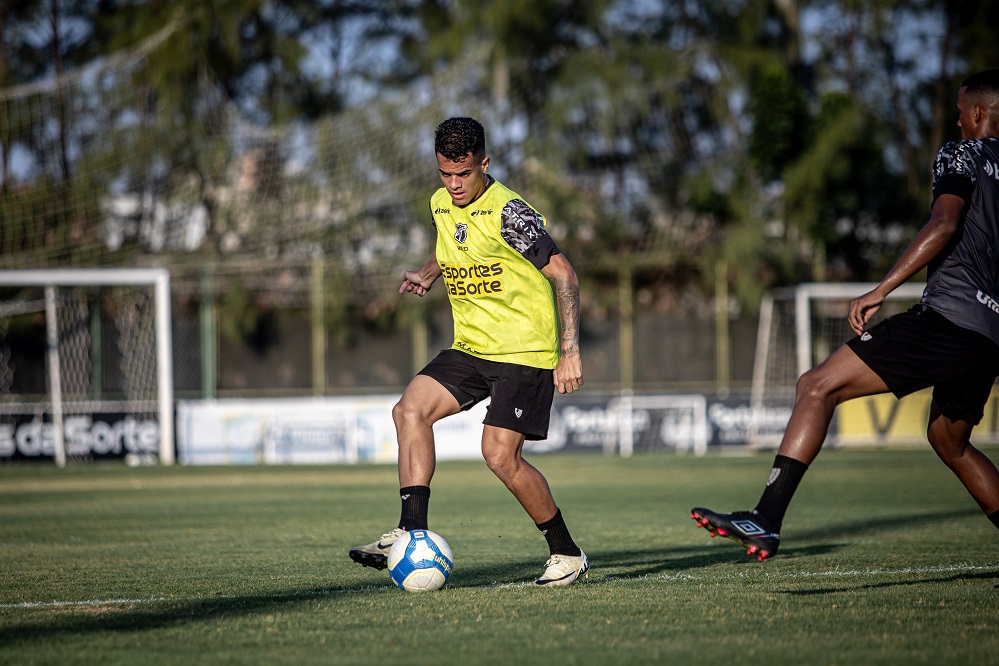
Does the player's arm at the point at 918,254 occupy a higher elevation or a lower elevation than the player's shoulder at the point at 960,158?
lower

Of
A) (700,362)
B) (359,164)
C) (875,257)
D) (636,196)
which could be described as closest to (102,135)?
(359,164)

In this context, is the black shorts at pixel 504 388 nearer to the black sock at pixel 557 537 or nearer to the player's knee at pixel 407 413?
the player's knee at pixel 407 413

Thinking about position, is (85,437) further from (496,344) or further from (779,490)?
(779,490)

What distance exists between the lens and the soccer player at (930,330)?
17.6ft

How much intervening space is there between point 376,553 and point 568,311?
4.98 ft

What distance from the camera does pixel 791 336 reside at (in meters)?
26.3

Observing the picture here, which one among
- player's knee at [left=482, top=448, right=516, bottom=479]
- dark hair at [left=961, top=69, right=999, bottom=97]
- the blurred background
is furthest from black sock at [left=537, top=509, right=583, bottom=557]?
the blurred background

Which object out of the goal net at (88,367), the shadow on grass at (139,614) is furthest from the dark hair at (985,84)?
the goal net at (88,367)

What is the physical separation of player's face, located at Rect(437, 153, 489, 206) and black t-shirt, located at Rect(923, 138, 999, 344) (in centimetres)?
213

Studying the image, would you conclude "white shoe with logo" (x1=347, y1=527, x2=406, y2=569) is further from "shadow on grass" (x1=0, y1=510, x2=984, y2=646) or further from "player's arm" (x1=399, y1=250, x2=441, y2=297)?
"player's arm" (x1=399, y1=250, x2=441, y2=297)

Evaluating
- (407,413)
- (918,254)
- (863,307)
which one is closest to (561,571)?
(407,413)

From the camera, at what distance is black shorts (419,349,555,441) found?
6.01 m

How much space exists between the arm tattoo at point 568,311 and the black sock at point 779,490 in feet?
3.67

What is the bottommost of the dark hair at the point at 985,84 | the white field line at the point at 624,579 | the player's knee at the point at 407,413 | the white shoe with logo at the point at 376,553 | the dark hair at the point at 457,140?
the white field line at the point at 624,579
